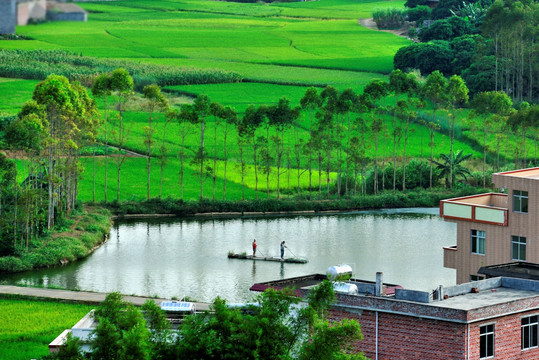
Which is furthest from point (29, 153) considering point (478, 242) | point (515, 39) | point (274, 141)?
point (515, 39)

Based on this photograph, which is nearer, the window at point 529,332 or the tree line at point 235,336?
the tree line at point 235,336

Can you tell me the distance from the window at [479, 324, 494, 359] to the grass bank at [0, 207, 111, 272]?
123 ft

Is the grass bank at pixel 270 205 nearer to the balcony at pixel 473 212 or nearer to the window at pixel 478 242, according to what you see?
the balcony at pixel 473 212

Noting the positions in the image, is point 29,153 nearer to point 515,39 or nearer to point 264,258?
point 264,258

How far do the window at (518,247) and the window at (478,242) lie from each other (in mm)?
1430

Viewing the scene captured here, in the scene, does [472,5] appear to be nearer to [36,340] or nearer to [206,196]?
[206,196]

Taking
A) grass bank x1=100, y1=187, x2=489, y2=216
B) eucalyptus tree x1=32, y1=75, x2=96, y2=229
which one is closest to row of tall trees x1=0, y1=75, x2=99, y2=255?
eucalyptus tree x1=32, y1=75, x2=96, y2=229

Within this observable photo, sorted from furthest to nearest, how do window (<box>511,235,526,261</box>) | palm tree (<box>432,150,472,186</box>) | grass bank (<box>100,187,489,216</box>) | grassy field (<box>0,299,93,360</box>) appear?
1. palm tree (<box>432,150,472,186</box>)
2. grass bank (<box>100,187,489,216</box>)
3. window (<box>511,235,526,261</box>)
4. grassy field (<box>0,299,93,360</box>)

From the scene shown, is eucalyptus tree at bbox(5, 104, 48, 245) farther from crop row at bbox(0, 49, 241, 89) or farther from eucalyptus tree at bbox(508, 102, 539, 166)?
crop row at bbox(0, 49, 241, 89)

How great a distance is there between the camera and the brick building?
36844 mm

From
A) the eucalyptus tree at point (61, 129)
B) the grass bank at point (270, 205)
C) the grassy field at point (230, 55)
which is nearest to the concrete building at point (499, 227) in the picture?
the eucalyptus tree at point (61, 129)

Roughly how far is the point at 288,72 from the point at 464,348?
10815 cm

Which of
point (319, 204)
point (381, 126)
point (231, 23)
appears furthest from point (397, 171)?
point (231, 23)

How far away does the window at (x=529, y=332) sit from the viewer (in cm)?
3862
